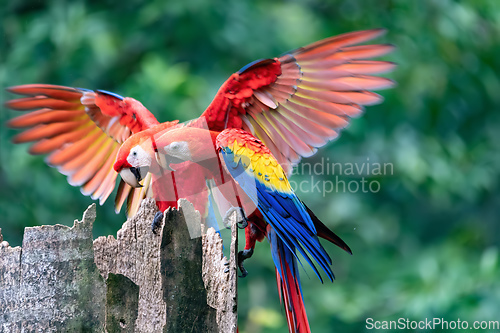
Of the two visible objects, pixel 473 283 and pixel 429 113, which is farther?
pixel 429 113

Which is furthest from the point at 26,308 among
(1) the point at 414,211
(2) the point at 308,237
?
(1) the point at 414,211

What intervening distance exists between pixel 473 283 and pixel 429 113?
5.67 feet

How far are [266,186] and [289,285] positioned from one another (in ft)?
0.95

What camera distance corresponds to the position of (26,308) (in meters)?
1.07

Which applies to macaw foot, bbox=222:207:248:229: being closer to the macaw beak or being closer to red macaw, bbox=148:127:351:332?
red macaw, bbox=148:127:351:332

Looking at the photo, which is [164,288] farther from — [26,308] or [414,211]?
[414,211]

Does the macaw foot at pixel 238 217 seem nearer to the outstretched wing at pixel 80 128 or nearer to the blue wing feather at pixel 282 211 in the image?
the blue wing feather at pixel 282 211

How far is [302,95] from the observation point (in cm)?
173

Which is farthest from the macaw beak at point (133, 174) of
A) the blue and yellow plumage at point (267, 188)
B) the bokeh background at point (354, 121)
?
the bokeh background at point (354, 121)

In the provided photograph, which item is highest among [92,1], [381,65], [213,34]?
[92,1]

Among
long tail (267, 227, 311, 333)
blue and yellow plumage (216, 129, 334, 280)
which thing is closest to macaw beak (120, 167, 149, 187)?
blue and yellow plumage (216, 129, 334, 280)

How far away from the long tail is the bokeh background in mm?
2069

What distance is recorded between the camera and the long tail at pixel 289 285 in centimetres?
150

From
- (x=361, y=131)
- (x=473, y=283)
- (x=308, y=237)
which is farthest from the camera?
(x=361, y=131)
